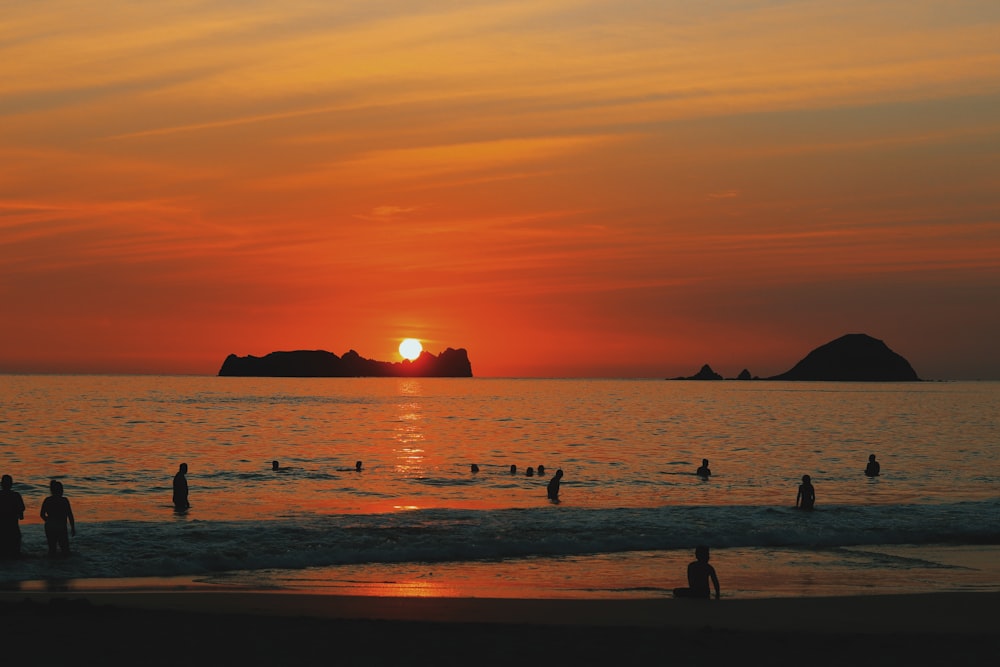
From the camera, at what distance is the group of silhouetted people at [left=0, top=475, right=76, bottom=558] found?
21.1 metres

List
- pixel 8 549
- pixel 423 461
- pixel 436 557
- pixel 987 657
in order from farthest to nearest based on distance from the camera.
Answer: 1. pixel 423 461
2. pixel 436 557
3. pixel 8 549
4. pixel 987 657

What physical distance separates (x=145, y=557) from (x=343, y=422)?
273 ft

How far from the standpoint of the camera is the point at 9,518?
21406mm

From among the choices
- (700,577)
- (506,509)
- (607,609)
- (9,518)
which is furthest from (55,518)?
(506,509)

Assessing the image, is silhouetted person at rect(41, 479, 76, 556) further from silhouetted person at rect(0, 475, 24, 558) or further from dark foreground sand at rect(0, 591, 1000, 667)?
dark foreground sand at rect(0, 591, 1000, 667)

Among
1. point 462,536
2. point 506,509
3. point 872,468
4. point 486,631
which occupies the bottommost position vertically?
point 506,509

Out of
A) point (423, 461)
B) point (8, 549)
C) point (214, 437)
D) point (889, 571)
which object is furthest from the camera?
point (214, 437)

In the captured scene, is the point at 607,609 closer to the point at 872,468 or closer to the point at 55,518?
the point at 55,518

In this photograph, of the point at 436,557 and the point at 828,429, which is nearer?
the point at 436,557

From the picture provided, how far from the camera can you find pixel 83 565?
22469mm

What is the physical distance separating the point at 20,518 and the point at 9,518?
0.27 meters

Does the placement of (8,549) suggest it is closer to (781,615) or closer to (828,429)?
(781,615)

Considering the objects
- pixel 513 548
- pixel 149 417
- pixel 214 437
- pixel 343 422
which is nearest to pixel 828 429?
pixel 343 422

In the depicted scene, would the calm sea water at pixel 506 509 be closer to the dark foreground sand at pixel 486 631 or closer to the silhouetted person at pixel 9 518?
the silhouetted person at pixel 9 518
